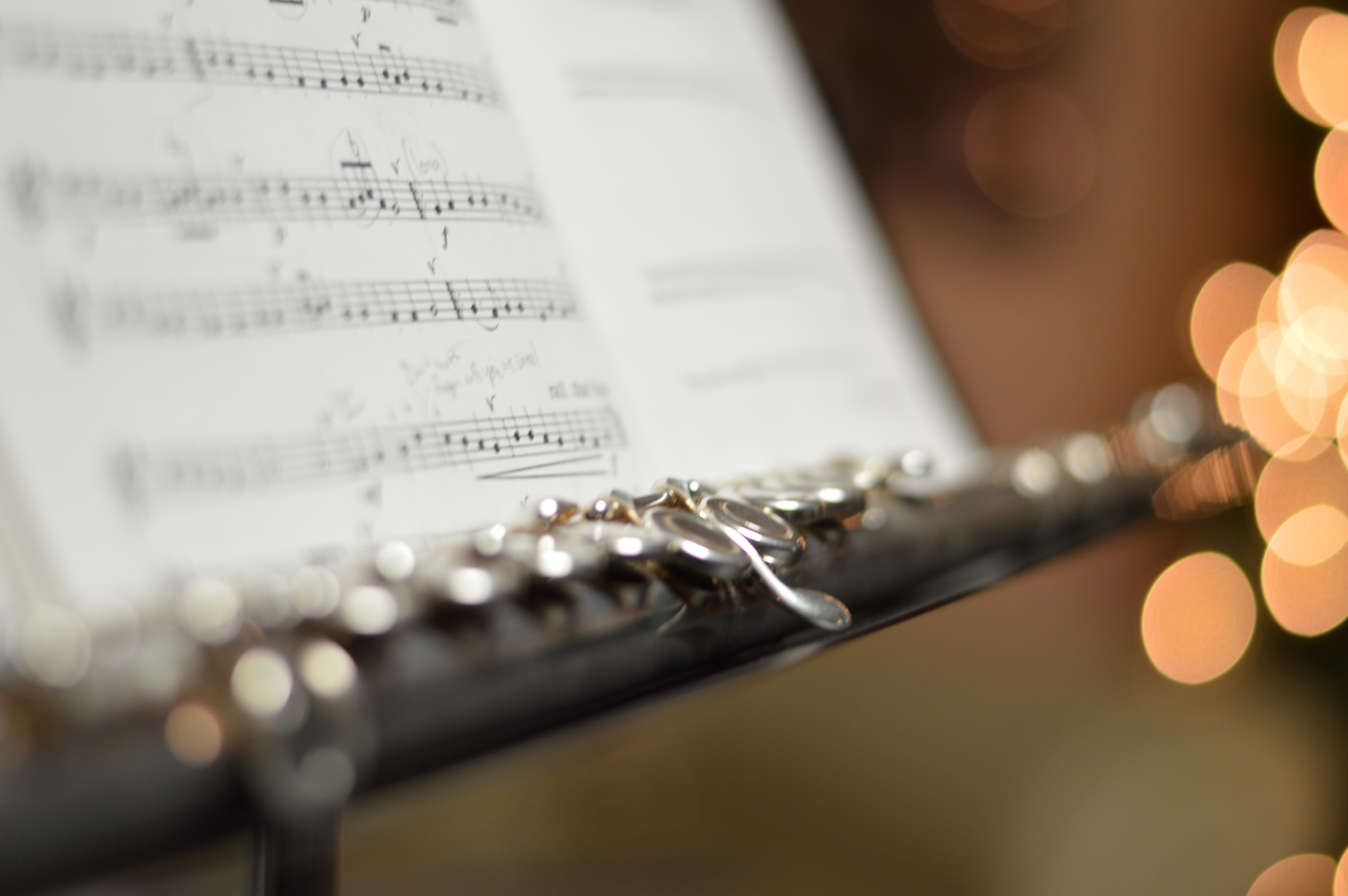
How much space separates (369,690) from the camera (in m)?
0.20

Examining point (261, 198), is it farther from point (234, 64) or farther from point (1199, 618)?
point (1199, 618)

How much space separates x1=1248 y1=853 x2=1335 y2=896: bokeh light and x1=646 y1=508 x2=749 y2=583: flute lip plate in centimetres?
57

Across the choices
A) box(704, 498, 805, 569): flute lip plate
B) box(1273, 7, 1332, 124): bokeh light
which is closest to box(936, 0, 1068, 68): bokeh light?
box(1273, 7, 1332, 124): bokeh light

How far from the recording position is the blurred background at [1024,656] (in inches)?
23.1

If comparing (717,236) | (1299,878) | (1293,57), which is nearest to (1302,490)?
(1299,878)

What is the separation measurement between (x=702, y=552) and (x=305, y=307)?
16 centimetres

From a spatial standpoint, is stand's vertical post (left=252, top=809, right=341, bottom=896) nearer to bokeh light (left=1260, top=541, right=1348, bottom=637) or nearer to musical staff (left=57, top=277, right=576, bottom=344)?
musical staff (left=57, top=277, right=576, bottom=344)

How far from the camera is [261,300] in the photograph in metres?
0.28

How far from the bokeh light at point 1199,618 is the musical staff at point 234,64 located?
0.77m

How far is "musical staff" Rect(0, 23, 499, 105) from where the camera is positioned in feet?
0.87

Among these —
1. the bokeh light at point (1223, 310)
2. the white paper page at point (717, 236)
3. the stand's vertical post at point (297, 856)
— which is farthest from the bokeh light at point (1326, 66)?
the stand's vertical post at point (297, 856)

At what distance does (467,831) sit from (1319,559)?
29.0 inches

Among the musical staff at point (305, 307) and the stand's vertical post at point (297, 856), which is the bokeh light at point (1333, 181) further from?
the stand's vertical post at point (297, 856)

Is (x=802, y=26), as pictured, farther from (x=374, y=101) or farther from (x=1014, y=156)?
(x=374, y=101)
